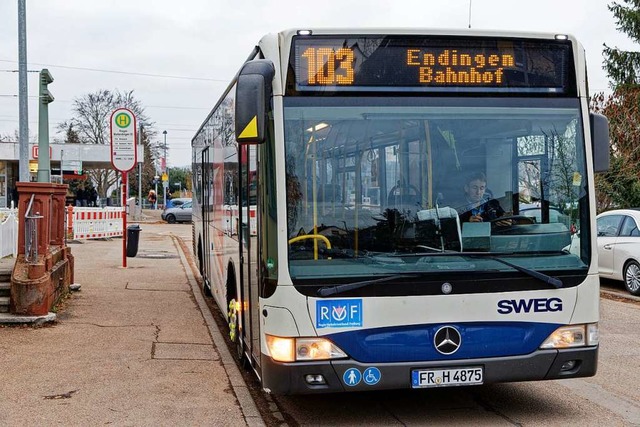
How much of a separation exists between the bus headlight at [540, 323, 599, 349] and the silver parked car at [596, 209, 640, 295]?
873 cm

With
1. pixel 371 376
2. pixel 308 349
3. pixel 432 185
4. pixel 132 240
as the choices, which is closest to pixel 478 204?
pixel 432 185

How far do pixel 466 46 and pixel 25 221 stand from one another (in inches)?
289

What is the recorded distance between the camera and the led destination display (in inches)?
231

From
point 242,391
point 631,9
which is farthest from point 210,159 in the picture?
point 631,9

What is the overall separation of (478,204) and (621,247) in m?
9.67

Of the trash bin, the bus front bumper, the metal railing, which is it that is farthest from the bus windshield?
the trash bin

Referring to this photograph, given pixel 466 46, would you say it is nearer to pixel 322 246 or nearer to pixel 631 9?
pixel 322 246

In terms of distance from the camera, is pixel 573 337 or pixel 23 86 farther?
pixel 23 86

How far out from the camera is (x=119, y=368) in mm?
8234

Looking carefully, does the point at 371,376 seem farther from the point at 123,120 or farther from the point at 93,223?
the point at 93,223

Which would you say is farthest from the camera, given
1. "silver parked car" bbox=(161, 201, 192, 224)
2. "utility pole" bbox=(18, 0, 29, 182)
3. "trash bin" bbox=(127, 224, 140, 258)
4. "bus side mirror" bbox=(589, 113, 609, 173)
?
"silver parked car" bbox=(161, 201, 192, 224)

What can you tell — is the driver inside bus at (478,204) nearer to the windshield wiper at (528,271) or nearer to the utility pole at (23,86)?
the windshield wiper at (528,271)

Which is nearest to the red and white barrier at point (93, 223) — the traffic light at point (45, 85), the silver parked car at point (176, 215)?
the traffic light at point (45, 85)

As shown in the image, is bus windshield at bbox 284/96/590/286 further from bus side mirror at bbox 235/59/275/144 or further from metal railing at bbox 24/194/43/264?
metal railing at bbox 24/194/43/264
